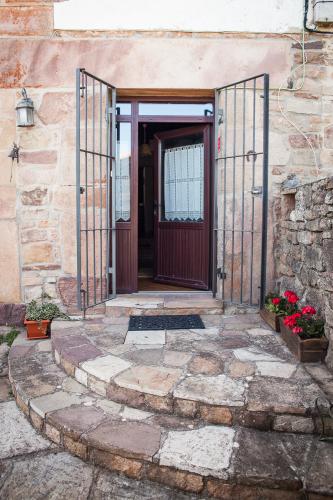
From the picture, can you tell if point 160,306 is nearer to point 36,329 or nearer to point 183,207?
point 36,329

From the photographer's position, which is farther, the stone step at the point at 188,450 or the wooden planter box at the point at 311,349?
the wooden planter box at the point at 311,349

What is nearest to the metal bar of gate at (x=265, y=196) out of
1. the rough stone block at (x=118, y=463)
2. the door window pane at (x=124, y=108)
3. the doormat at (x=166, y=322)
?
the doormat at (x=166, y=322)

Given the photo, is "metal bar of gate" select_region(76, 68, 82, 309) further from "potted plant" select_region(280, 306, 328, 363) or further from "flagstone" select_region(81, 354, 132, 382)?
"potted plant" select_region(280, 306, 328, 363)

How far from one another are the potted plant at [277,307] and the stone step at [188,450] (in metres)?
1.29

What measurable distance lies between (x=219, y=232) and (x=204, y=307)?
78cm

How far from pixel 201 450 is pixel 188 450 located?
0.06 metres

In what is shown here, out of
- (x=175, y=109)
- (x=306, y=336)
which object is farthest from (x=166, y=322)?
(x=175, y=109)

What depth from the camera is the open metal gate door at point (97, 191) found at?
152 inches

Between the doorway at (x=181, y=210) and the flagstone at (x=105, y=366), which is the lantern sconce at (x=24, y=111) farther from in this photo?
the flagstone at (x=105, y=366)

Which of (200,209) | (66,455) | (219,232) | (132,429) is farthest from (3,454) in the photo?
(200,209)

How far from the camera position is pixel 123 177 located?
4277 millimetres

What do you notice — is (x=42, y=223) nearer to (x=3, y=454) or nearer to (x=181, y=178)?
(x=181, y=178)

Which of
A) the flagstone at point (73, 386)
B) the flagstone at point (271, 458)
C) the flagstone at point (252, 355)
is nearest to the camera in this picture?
the flagstone at point (271, 458)

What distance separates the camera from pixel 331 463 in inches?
75.1
